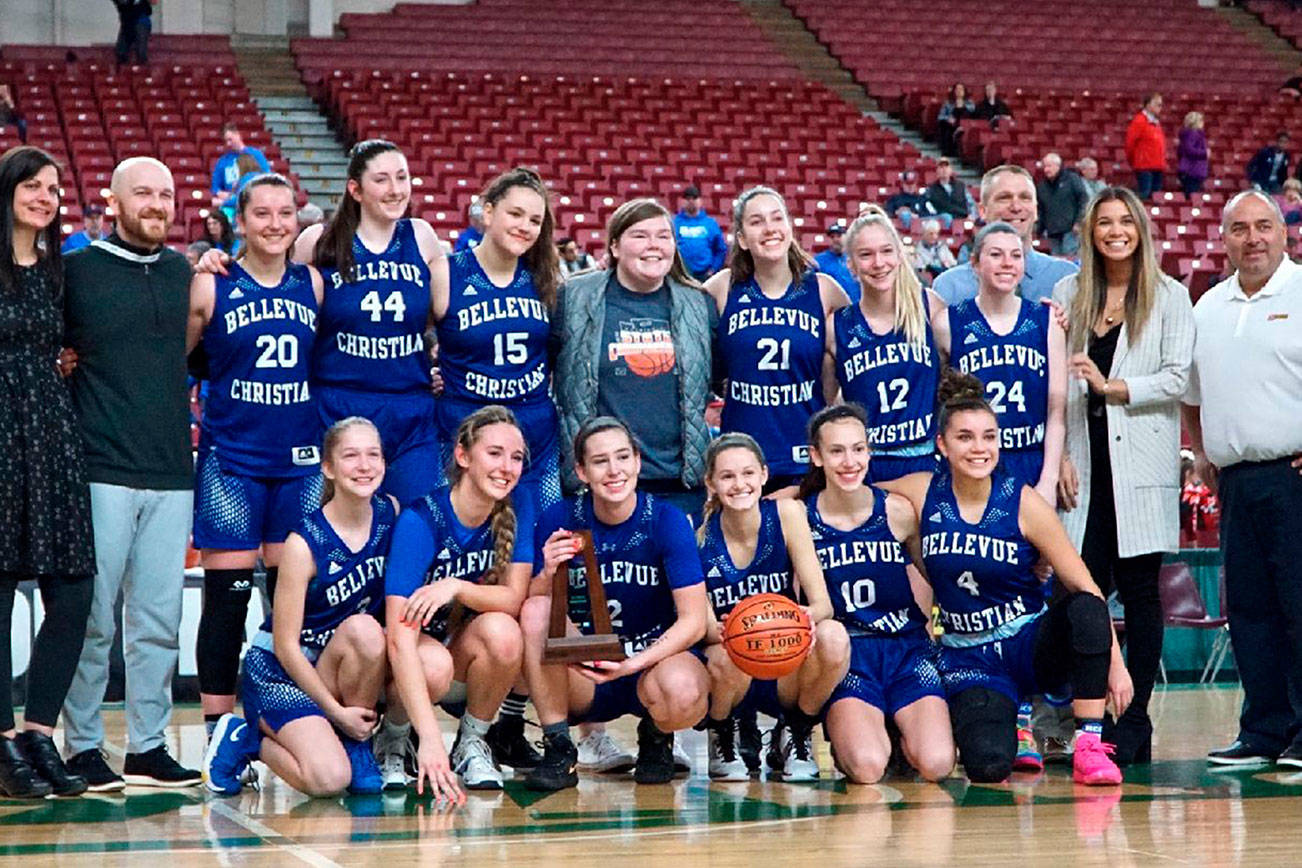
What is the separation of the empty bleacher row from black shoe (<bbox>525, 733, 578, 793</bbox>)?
9.33 meters

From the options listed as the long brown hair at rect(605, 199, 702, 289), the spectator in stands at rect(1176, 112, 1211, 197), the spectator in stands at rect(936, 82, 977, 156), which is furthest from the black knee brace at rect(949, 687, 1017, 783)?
the spectator in stands at rect(936, 82, 977, 156)

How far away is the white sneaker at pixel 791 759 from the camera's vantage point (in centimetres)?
495

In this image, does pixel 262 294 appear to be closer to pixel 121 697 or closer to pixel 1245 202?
pixel 1245 202

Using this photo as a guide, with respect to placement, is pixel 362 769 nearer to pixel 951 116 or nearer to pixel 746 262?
pixel 746 262

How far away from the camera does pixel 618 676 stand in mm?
4727

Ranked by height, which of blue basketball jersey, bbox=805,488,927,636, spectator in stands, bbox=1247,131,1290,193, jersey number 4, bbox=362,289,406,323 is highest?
spectator in stands, bbox=1247,131,1290,193

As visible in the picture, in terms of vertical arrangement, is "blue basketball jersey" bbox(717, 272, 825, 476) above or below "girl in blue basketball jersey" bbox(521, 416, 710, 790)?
above

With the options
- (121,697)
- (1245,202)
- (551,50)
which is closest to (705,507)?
(1245,202)

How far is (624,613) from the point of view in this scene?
4.98 metres

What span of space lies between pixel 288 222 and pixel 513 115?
41.2 ft

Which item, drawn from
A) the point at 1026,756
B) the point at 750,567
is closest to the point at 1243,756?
the point at 1026,756

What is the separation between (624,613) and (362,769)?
845 millimetres

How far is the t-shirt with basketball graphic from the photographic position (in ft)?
17.0

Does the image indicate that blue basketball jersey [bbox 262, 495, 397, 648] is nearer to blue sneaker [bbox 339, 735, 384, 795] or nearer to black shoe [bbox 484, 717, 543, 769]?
blue sneaker [bbox 339, 735, 384, 795]
